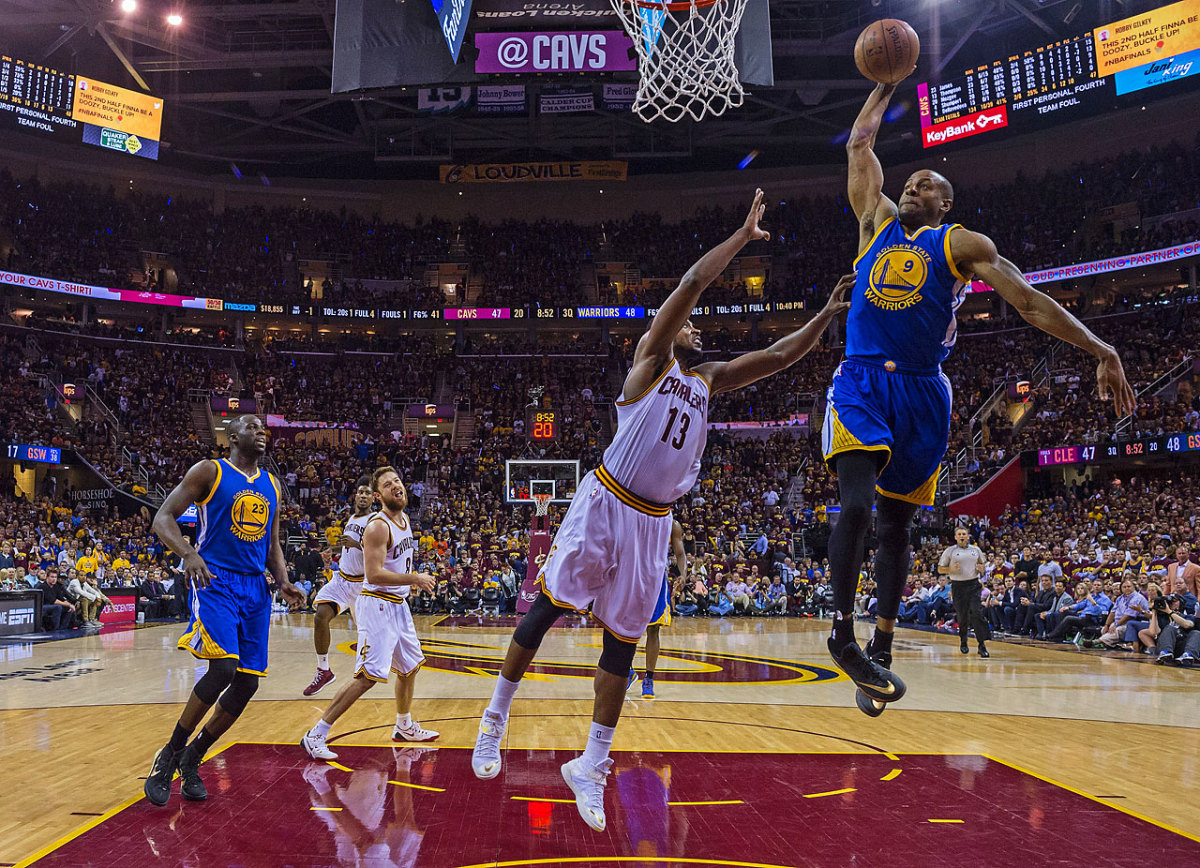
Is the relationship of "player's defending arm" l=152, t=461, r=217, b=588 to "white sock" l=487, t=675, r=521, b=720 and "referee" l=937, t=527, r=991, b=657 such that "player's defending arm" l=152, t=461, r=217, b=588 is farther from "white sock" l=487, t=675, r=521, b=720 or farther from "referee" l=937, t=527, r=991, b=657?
"referee" l=937, t=527, r=991, b=657

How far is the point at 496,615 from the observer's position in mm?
22250

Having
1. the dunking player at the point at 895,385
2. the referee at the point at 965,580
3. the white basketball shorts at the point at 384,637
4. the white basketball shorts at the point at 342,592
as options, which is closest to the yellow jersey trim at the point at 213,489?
the white basketball shorts at the point at 384,637

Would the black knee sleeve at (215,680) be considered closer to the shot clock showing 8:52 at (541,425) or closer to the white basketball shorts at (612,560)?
the white basketball shorts at (612,560)

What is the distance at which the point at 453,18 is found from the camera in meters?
17.9

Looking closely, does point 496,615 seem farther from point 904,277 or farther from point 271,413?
point 904,277

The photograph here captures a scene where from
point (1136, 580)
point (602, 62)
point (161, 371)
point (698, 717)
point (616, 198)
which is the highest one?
point (616, 198)

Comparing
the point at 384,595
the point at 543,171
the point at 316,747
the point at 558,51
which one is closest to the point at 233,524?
the point at 384,595

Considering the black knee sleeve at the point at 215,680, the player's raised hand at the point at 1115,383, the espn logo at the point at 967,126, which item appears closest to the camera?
the player's raised hand at the point at 1115,383

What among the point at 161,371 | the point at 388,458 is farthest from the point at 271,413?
the point at 388,458

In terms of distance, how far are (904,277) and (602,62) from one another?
1822 centimetres

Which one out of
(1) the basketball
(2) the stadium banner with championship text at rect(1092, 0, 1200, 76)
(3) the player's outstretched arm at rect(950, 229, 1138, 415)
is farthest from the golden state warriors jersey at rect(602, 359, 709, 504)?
(2) the stadium banner with championship text at rect(1092, 0, 1200, 76)

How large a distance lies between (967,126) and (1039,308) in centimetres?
2796

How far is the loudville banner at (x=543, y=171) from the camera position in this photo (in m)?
36.8

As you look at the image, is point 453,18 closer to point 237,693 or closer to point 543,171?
point 237,693
